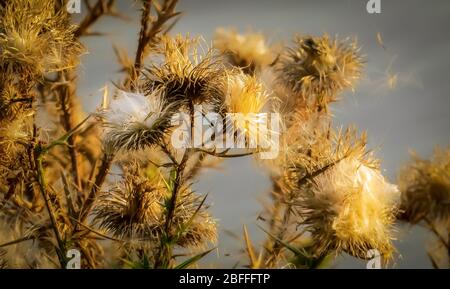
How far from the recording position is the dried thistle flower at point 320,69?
1383 millimetres

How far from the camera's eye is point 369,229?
1.09 meters

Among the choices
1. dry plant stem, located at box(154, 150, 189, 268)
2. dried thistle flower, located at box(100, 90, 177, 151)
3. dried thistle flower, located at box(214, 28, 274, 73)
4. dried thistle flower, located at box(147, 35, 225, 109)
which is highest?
dried thistle flower, located at box(214, 28, 274, 73)

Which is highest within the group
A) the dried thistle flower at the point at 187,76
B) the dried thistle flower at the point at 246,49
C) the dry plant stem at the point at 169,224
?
the dried thistle flower at the point at 246,49

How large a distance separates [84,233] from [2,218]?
0.22 m

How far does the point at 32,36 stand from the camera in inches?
45.9

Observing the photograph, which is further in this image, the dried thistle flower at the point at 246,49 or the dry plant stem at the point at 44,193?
the dried thistle flower at the point at 246,49

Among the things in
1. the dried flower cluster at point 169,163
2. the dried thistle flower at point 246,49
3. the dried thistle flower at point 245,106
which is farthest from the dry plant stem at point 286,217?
the dried thistle flower at point 246,49

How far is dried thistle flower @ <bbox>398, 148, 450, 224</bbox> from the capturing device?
4.20ft

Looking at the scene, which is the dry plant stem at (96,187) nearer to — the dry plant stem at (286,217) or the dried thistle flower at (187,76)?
the dried thistle flower at (187,76)

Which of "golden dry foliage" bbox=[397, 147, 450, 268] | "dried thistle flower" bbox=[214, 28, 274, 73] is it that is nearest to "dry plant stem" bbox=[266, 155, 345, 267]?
"golden dry foliage" bbox=[397, 147, 450, 268]

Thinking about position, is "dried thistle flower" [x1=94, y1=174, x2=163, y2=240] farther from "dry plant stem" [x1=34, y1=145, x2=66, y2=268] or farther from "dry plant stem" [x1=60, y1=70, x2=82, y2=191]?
"dry plant stem" [x1=60, y1=70, x2=82, y2=191]

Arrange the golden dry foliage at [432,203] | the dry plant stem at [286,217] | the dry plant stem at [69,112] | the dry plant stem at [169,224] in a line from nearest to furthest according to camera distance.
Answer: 1. the dry plant stem at [169,224]
2. the dry plant stem at [286,217]
3. the golden dry foliage at [432,203]
4. the dry plant stem at [69,112]

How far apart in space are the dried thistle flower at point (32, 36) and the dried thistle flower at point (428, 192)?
0.77 metres

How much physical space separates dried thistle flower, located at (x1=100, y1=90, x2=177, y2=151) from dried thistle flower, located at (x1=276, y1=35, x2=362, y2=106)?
1.37 ft
